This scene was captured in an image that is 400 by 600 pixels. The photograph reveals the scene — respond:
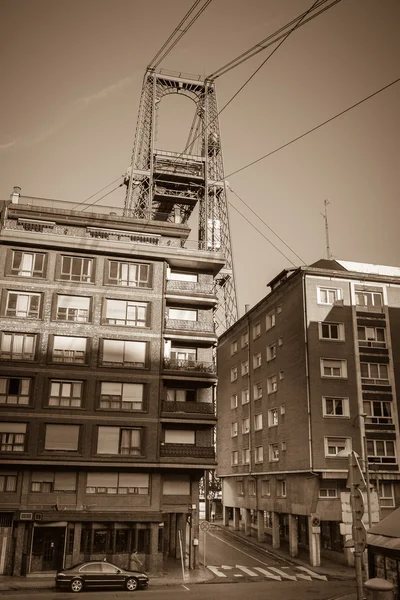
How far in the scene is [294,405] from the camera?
4625 cm

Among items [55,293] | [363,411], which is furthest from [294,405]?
[55,293]

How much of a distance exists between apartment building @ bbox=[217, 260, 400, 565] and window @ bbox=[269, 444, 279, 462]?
0.09 meters

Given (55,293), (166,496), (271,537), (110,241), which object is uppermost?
(110,241)

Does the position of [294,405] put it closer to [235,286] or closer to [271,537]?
[271,537]

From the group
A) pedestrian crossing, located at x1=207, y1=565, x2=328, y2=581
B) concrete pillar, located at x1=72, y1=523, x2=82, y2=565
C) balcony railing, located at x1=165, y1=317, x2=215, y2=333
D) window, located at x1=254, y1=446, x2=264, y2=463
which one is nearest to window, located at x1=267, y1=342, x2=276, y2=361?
window, located at x1=254, y1=446, x2=264, y2=463

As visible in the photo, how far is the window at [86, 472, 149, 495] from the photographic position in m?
38.0

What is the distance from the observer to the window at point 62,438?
3778 centimetres

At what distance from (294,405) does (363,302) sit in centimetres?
1020

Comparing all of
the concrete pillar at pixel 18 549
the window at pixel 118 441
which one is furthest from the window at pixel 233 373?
the concrete pillar at pixel 18 549

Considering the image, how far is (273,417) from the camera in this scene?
50969 millimetres

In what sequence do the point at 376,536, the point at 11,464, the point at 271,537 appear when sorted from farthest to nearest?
the point at 271,537 → the point at 11,464 → the point at 376,536

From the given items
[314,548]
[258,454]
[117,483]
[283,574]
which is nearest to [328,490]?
[314,548]

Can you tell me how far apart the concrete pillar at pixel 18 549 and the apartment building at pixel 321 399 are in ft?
64.4

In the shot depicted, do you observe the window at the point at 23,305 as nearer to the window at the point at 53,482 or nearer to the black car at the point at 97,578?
the window at the point at 53,482
